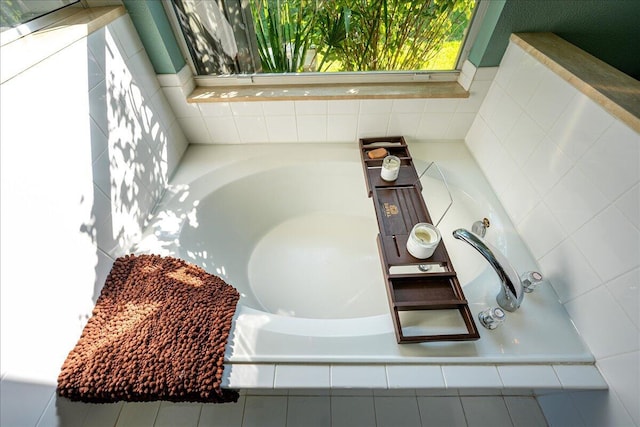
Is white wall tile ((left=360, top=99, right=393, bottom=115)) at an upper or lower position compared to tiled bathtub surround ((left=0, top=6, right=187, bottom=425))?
upper

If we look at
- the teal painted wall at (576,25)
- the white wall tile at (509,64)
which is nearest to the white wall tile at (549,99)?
the white wall tile at (509,64)

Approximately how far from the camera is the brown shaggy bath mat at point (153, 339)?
2.82ft

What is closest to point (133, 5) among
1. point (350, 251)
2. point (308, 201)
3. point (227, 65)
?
point (227, 65)

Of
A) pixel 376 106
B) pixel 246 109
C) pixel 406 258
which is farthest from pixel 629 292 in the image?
pixel 246 109

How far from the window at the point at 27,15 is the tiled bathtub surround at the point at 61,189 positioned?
0.21ft

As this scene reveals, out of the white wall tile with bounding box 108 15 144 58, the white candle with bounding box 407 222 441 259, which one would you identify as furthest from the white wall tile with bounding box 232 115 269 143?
the white candle with bounding box 407 222 441 259

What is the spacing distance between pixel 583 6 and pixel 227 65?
1.53 m

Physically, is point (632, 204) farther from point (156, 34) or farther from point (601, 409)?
point (156, 34)

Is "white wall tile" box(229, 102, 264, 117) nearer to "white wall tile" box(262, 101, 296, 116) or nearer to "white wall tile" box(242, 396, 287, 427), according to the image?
"white wall tile" box(262, 101, 296, 116)

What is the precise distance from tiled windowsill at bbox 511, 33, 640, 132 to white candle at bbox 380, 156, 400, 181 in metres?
0.63

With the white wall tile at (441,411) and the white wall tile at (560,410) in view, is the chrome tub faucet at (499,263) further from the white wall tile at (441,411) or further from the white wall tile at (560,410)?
the white wall tile at (441,411)

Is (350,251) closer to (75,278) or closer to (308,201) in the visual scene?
(308,201)

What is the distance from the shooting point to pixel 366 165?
1.49 metres

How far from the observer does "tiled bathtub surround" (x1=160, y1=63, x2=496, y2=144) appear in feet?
4.71
